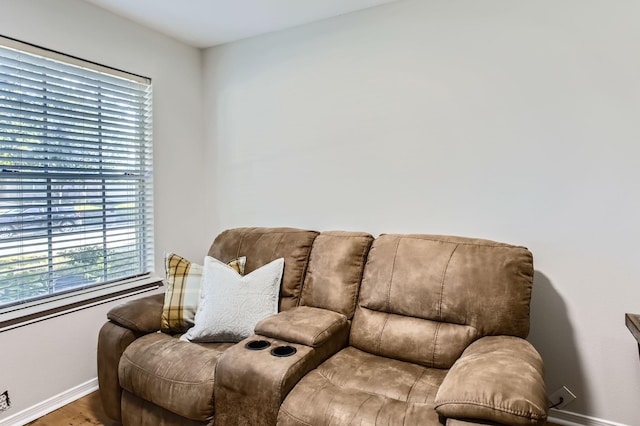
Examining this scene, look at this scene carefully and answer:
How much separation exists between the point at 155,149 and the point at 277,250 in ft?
4.24

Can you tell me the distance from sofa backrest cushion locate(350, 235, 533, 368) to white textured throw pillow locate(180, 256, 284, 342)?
0.50 metres

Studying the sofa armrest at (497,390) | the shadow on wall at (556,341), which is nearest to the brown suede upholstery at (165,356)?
the sofa armrest at (497,390)

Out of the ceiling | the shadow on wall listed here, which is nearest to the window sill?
the ceiling

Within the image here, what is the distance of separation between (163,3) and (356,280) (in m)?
2.05

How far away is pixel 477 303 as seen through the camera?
179cm

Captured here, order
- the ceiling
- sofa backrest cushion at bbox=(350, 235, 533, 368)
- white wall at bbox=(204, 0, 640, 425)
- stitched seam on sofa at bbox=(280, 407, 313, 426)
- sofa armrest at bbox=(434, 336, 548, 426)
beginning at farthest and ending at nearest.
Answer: the ceiling < white wall at bbox=(204, 0, 640, 425) < sofa backrest cushion at bbox=(350, 235, 533, 368) < stitched seam on sofa at bbox=(280, 407, 313, 426) < sofa armrest at bbox=(434, 336, 548, 426)

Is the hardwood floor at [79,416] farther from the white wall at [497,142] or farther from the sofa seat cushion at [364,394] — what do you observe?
the sofa seat cushion at [364,394]

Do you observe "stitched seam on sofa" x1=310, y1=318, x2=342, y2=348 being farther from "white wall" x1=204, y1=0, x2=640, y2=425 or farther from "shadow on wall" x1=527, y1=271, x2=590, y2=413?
"shadow on wall" x1=527, y1=271, x2=590, y2=413

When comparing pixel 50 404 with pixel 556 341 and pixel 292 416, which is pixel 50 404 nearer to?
pixel 292 416

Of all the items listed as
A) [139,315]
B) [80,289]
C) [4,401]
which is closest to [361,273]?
[139,315]

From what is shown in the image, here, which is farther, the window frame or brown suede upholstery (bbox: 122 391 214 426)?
the window frame

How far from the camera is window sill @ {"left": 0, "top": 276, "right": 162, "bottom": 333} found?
2.07 metres

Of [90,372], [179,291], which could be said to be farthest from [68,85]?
[90,372]

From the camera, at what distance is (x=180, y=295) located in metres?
2.20
